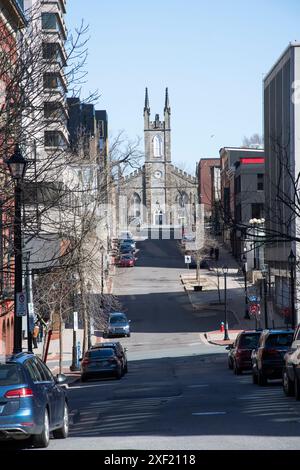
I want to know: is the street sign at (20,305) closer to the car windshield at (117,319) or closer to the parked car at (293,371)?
the parked car at (293,371)

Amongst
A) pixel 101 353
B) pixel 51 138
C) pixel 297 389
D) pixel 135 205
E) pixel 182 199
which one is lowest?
pixel 101 353

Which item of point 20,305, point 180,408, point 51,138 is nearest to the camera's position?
point 180,408

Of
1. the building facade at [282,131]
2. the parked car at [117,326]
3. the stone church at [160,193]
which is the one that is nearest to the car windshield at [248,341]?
the building facade at [282,131]

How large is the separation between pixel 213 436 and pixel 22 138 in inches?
368

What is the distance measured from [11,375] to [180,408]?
315 inches

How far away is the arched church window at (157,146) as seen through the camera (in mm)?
194775

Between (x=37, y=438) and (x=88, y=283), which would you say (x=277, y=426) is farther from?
(x=88, y=283)

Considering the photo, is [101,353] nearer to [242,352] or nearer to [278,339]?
[242,352]

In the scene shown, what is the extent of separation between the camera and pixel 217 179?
14612 cm

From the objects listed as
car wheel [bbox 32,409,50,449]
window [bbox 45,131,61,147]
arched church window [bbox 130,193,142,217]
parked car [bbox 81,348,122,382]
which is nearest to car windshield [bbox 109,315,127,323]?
parked car [bbox 81,348,122,382]

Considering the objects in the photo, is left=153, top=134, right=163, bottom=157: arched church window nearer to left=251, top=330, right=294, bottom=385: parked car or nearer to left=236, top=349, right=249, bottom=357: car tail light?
left=236, top=349, right=249, bottom=357: car tail light

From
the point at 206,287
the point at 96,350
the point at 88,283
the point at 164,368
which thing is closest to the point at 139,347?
the point at 88,283

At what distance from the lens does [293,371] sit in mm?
23312

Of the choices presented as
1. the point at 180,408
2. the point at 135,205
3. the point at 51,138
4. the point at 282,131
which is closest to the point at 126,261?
the point at 282,131
